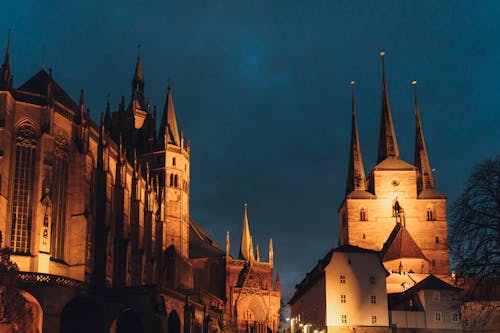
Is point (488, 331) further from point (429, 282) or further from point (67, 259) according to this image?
point (67, 259)

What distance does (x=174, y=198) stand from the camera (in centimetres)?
8125

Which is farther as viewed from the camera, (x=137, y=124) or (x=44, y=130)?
(x=137, y=124)

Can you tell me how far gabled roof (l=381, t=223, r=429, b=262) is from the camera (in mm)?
84062

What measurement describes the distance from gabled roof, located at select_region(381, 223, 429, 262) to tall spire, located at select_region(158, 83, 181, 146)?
2900cm

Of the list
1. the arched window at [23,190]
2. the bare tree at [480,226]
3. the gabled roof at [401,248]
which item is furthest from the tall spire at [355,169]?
the bare tree at [480,226]

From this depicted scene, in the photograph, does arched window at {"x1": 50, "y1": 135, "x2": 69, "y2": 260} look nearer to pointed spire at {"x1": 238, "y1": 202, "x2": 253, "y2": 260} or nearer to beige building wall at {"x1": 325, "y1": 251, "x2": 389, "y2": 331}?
beige building wall at {"x1": 325, "y1": 251, "x2": 389, "y2": 331}

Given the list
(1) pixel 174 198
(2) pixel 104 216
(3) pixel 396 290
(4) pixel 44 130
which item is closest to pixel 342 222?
(3) pixel 396 290

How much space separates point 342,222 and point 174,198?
2797cm

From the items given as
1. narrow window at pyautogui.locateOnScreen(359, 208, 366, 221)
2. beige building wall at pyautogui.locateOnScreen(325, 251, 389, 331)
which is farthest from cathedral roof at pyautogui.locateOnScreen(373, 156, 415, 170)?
beige building wall at pyautogui.locateOnScreen(325, 251, 389, 331)

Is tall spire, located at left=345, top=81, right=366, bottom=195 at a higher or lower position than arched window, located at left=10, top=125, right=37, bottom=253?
higher

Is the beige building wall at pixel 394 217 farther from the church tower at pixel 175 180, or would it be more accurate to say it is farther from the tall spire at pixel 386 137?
the church tower at pixel 175 180

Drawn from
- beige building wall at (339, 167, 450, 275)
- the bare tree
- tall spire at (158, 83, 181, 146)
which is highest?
tall spire at (158, 83, 181, 146)

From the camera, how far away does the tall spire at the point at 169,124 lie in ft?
279

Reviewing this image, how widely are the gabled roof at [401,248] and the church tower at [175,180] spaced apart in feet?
81.0
